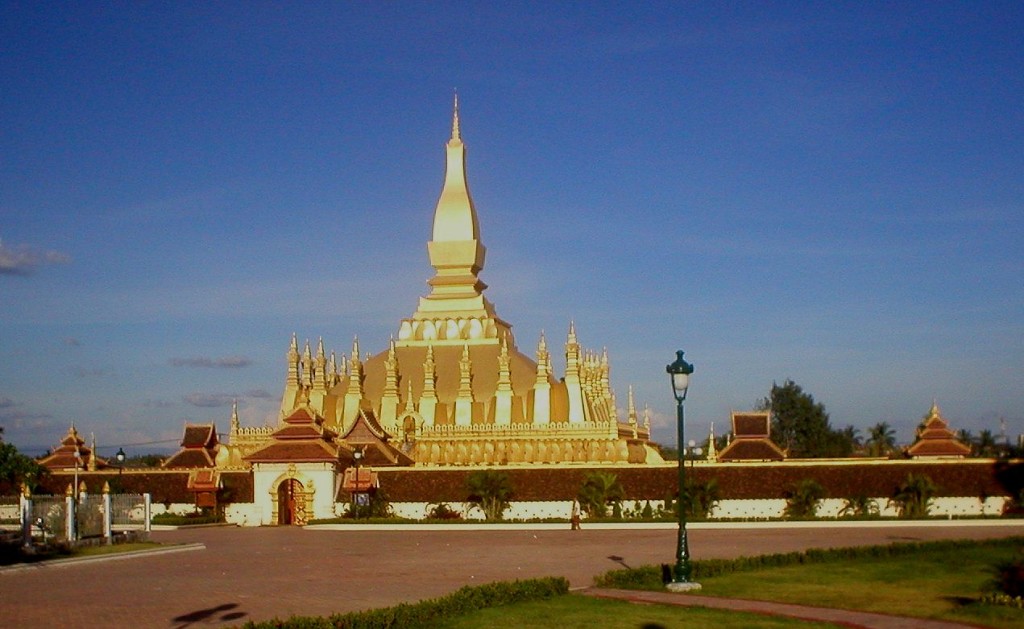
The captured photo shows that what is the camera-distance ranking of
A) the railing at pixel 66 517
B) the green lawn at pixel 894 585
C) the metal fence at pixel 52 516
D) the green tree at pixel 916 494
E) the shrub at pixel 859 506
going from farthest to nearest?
the shrub at pixel 859 506, the green tree at pixel 916 494, the metal fence at pixel 52 516, the railing at pixel 66 517, the green lawn at pixel 894 585

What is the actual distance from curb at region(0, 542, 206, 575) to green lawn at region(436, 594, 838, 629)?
41.7 feet

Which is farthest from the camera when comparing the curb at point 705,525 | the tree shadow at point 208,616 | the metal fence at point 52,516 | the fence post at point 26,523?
the curb at point 705,525

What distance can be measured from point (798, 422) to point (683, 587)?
73180mm

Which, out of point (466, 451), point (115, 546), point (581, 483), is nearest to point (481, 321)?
point (466, 451)

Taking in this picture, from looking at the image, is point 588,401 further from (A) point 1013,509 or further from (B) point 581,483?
(A) point 1013,509

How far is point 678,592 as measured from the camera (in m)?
19.7

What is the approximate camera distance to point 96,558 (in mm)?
28516

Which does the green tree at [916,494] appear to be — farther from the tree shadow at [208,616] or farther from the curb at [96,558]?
the tree shadow at [208,616]

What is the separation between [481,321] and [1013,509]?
24.9 m

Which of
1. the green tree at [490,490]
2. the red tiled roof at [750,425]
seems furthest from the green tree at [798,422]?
the green tree at [490,490]

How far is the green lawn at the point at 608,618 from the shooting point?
16141 mm

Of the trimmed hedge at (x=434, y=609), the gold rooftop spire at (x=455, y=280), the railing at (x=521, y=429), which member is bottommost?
the trimmed hedge at (x=434, y=609)

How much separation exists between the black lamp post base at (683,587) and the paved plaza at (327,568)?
5.44ft

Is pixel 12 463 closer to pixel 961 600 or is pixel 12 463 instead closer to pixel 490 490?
pixel 490 490
